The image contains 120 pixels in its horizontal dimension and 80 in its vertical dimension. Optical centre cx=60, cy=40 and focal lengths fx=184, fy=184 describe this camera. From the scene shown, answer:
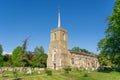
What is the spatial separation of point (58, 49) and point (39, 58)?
444 inches

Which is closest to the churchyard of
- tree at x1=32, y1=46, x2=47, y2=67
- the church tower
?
the church tower

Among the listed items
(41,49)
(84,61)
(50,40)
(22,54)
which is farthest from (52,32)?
(22,54)

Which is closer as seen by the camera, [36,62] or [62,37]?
[62,37]

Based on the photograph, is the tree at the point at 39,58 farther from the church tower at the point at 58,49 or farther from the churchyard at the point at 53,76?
the churchyard at the point at 53,76

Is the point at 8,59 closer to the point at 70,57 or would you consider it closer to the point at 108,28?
the point at 70,57

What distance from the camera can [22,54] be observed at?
33500mm

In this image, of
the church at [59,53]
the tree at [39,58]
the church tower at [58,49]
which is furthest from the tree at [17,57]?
the church tower at [58,49]

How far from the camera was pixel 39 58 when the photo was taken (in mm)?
68875

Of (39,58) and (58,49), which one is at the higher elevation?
(58,49)

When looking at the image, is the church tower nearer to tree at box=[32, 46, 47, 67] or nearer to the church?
the church

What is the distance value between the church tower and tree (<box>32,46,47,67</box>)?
627 centimetres

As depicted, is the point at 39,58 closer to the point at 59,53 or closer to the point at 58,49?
the point at 58,49

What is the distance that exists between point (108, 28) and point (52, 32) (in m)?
26.7

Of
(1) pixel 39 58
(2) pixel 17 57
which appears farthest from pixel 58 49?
(2) pixel 17 57
